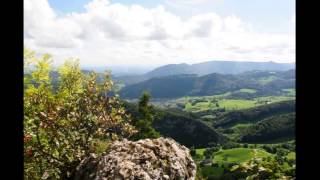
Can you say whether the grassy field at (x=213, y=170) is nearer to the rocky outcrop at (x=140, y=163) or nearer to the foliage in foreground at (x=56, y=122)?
the foliage in foreground at (x=56, y=122)

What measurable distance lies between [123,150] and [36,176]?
4.03 m

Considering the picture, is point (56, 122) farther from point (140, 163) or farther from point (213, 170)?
point (213, 170)

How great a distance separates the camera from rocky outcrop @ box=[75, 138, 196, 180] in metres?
11.5

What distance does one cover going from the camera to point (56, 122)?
15398 millimetres

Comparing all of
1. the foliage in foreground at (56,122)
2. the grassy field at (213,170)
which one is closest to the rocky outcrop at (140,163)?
the foliage in foreground at (56,122)

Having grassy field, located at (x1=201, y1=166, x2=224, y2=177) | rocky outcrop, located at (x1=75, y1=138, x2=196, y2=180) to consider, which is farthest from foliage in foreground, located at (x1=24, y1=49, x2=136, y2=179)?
grassy field, located at (x1=201, y1=166, x2=224, y2=177)

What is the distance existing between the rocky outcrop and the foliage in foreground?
1935mm

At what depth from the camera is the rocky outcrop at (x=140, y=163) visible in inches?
452

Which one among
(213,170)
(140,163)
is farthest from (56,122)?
(213,170)

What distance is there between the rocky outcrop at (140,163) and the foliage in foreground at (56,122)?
1935 mm
